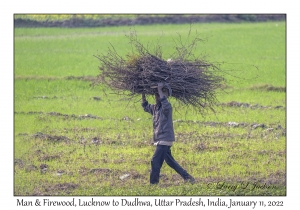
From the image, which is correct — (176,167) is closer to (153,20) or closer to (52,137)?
(52,137)

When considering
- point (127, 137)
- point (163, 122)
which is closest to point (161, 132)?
point (163, 122)

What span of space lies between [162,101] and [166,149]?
28.0 inches

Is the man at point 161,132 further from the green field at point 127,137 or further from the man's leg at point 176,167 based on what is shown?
the green field at point 127,137

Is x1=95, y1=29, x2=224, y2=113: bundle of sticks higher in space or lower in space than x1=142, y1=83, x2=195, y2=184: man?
higher

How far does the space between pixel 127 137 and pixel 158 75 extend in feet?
12.9

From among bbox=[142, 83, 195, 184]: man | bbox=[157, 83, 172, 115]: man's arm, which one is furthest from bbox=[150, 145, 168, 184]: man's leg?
bbox=[157, 83, 172, 115]: man's arm

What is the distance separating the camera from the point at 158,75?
8727 mm

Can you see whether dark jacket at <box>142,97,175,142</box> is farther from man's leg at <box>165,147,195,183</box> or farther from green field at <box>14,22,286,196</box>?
green field at <box>14,22,286,196</box>

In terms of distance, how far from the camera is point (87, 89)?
18.5 metres

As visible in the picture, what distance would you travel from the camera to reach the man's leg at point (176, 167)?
8812 millimetres

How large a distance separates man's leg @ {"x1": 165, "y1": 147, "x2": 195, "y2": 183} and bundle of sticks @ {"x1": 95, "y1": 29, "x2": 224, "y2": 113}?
0.89 m

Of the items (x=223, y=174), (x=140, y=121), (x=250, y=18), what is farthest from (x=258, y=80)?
(x=250, y=18)

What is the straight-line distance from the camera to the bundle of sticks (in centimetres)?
880

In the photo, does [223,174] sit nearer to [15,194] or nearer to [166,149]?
[166,149]
